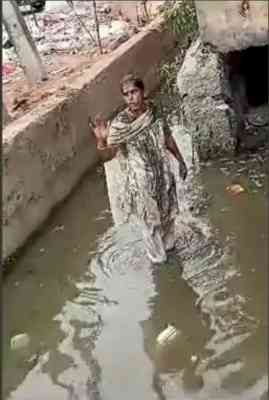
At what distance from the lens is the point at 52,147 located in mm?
8453

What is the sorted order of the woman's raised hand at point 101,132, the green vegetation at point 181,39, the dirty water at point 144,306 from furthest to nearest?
→ the green vegetation at point 181,39 → the woman's raised hand at point 101,132 → the dirty water at point 144,306

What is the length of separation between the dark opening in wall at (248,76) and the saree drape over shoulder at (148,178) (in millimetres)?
2617

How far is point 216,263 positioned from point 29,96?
13.0ft

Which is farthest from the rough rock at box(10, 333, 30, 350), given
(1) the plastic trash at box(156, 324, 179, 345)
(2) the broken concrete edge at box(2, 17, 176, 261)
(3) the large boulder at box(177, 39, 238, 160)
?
(3) the large boulder at box(177, 39, 238, 160)

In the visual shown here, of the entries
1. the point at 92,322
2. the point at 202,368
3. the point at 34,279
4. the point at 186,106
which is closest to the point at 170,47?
the point at 186,106

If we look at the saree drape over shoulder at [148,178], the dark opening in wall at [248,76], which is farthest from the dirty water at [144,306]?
the dark opening in wall at [248,76]

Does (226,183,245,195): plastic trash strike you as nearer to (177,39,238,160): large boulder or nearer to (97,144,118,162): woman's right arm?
(177,39,238,160): large boulder

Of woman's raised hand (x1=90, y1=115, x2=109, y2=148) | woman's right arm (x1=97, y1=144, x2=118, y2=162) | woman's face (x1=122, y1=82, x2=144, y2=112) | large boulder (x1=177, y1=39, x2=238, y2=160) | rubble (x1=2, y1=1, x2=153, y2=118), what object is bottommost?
rubble (x1=2, y1=1, x2=153, y2=118)

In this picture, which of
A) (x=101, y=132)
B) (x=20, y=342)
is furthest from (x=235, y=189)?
(x=20, y=342)

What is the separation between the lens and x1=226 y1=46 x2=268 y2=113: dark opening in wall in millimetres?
9174

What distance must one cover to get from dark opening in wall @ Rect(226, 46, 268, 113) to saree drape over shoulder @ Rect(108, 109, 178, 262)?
8.58 ft

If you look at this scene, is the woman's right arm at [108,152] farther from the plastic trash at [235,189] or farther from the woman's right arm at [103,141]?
the plastic trash at [235,189]

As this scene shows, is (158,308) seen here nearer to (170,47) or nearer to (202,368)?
(202,368)

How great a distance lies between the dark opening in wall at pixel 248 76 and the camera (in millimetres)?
9174
